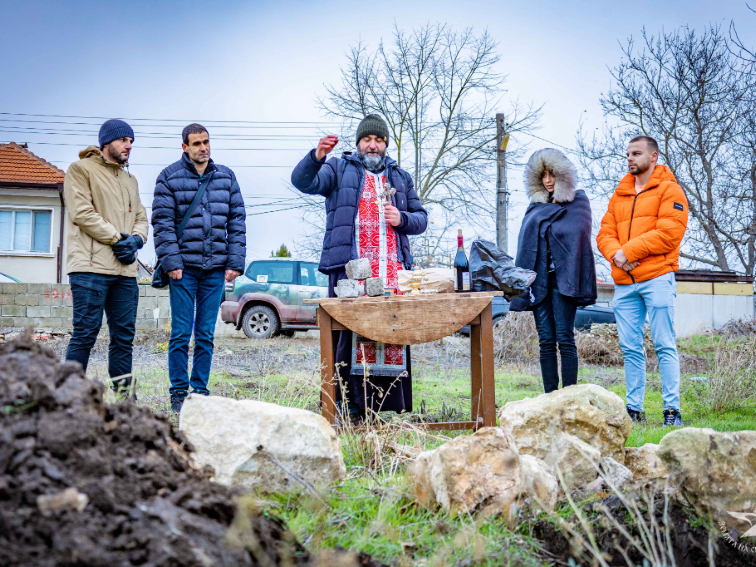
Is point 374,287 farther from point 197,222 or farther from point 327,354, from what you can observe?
point 197,222

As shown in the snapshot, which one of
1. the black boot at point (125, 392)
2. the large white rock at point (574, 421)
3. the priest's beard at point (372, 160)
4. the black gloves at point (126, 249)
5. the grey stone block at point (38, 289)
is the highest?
the priest's beard at point (372, 160)

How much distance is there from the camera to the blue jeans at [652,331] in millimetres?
4078

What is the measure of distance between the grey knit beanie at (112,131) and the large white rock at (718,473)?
3.56 metres

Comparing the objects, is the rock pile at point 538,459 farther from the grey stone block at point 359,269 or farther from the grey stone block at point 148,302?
the grey stone block at point 148,302

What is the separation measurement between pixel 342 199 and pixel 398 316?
1.02 metres

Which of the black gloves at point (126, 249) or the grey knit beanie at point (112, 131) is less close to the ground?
the grey knit beanie at point (112, 131)

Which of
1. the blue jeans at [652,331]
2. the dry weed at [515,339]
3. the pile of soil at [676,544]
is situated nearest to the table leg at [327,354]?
the pile of soil at [676,544]

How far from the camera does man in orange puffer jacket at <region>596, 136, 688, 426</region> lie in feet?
13.4

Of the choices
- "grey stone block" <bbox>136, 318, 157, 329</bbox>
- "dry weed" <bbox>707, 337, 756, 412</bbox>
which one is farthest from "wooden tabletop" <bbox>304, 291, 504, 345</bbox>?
"grey stone block" <bbox>136, 318, 157, 329</bbox>

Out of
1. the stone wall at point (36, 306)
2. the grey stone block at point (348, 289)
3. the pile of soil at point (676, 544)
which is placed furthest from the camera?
the stone wall at point (36, 306)

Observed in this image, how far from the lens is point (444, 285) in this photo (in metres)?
3.86

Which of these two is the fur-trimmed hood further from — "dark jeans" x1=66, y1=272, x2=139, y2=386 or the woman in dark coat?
"dark jeans" x1=66, y1=272, x2=139, y2=386

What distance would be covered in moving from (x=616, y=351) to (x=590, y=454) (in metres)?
7.32

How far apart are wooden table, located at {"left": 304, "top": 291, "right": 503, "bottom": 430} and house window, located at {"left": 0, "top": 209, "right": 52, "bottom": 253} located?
1636cm
